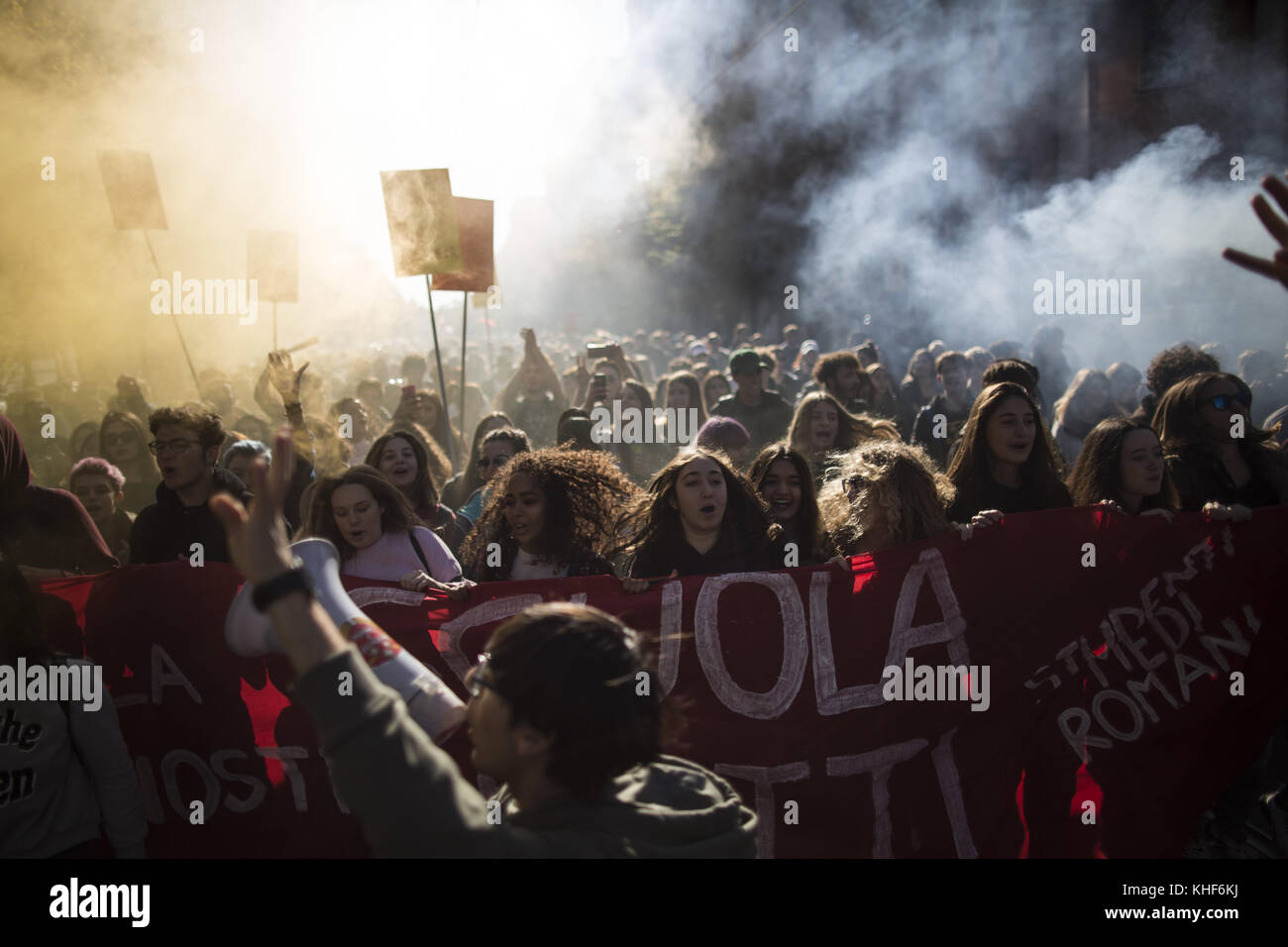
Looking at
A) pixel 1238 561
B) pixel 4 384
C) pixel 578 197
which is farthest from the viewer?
pixel 578 197

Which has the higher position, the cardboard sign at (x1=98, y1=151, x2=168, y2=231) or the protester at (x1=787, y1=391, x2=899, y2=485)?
the cardboard sign at (x1=98, y1=151, x2=168, y2=231)

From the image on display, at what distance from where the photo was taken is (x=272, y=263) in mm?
7418

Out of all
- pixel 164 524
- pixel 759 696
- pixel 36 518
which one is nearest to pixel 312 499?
pixel 164 524

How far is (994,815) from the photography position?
9.95 ft

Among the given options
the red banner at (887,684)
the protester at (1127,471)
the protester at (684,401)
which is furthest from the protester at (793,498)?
the protester at (684,401)

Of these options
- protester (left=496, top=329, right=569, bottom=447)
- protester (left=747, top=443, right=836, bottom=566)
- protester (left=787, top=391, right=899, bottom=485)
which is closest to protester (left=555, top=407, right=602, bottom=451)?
protester (left=787, top=391, right=899, bottom=485)

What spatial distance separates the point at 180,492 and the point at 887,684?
295 cm

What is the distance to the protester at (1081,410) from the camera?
5660mm

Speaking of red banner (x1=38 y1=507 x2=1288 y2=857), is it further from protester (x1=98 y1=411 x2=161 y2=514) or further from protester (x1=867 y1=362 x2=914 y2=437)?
protester (x1=867 y1=362 x2=914 y2=437)

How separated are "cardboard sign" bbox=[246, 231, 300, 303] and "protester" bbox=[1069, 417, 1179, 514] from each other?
19.3 ft

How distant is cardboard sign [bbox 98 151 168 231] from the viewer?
671cm

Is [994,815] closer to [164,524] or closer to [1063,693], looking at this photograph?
[1063,693]

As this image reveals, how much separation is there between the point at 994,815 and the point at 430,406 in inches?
200

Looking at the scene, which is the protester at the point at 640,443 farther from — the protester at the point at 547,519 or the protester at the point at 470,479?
the protester at the point at 547,519
